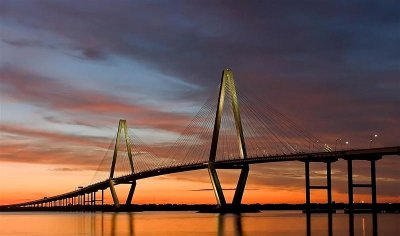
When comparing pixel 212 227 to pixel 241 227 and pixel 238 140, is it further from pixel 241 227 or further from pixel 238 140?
pixel 238 140

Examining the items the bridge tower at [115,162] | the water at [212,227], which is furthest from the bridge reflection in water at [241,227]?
the bridge tower at [115,162]

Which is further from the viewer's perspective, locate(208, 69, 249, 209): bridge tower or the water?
locate(208, 69, 249, 209): bridge tower

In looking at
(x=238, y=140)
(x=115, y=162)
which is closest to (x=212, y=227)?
(x=238, y=140)

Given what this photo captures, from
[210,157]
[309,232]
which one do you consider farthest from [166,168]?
[309,232]

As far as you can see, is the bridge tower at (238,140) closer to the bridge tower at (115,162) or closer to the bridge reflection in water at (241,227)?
the bridge reflection in water at (241,227)

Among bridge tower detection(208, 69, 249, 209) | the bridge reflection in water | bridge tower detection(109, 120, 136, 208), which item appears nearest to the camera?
the bridge reflection in water

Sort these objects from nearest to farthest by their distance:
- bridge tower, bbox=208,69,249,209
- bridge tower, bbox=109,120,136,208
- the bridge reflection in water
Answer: the bridge reflection in water → bridge tower, bbox=208,69,249,209 → bridge tower, bbox=109,120,136,208

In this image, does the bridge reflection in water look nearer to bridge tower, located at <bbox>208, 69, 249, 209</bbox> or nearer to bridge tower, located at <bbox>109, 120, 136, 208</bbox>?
bridge tower, located at <bbox>208, 69, 249, 209</bbox>

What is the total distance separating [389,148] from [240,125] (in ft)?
60.8

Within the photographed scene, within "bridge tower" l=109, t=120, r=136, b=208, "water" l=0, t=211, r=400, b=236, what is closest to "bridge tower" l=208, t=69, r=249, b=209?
"water" l=0, t=211, r=400, b=236

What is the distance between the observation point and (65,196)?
180250mm

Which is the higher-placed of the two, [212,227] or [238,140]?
[238,140]

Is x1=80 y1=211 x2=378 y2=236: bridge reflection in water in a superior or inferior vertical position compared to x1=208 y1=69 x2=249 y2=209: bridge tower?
inferior

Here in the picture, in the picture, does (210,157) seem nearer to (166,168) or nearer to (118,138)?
(166,168)
